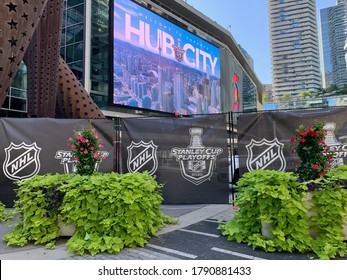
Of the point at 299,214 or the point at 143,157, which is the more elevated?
the point at 143,157

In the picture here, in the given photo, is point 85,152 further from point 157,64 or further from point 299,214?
point 157,64

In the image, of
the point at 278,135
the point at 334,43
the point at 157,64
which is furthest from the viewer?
the point at 334,43

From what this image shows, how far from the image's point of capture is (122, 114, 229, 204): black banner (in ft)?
24.2

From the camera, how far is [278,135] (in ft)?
22.6

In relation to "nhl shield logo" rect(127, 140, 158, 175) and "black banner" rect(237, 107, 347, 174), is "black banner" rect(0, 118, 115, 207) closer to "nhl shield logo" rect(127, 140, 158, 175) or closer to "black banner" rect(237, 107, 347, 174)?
"nhl shield logo" rect(127, 140, 158, 175)

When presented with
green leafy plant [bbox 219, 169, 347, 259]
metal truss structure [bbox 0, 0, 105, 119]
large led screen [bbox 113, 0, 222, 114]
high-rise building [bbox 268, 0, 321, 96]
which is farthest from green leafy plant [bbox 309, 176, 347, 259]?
high-rise building [bbox 268, 0, 321, 96]

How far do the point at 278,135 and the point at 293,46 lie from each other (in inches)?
6147

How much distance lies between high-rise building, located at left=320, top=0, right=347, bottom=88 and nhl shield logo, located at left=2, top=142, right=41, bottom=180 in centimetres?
14089

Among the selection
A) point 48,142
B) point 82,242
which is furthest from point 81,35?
point 82,242

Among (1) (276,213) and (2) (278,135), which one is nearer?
(1) (276,213)

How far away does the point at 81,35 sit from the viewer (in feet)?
90.4


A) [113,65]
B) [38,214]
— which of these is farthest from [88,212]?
[113,65]

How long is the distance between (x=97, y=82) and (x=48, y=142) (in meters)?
21.5

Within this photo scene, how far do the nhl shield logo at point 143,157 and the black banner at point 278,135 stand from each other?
7.05 feet
